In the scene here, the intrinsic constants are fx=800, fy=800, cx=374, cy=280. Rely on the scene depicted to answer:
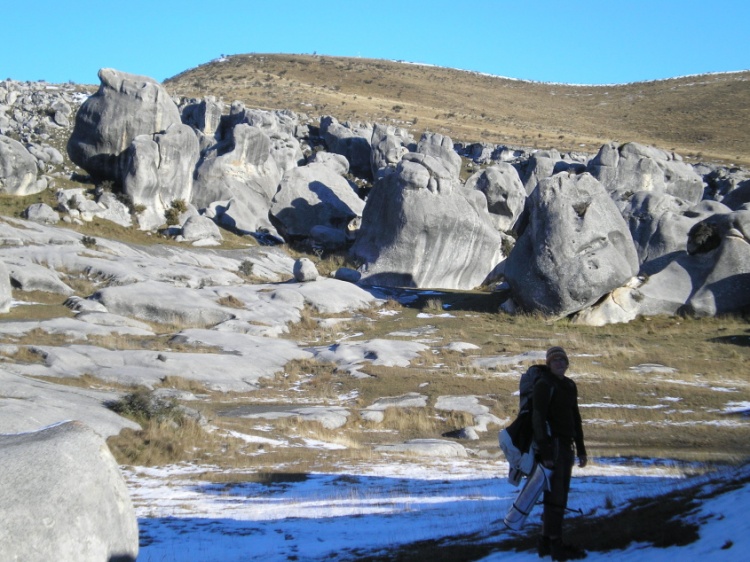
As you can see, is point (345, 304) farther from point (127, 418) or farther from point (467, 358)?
point (127, 418)

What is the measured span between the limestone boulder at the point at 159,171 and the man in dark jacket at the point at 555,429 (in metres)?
39.1

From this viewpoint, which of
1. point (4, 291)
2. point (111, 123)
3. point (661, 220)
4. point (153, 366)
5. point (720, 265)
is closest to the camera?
point (153, 366)

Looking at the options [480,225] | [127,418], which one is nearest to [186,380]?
[127,418]

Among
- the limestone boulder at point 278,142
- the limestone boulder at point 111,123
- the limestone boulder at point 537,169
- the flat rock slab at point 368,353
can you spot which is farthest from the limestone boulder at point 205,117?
the flat rock slab at point 368,353

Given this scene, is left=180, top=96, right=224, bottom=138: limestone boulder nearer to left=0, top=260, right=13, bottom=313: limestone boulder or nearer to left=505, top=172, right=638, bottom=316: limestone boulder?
left=505, top=172, right=638, bottom=316: limestone boulder

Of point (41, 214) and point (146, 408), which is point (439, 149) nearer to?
point (41, 214)

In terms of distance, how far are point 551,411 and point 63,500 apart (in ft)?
14.1

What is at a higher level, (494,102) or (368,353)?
(494,102)

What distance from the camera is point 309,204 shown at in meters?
51.7

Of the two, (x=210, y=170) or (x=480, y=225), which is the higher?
(x=210, y=170)

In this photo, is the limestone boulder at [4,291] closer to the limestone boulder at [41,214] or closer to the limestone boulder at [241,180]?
the limestone boulder at [41,214]

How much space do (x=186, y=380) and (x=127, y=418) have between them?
17.9 feet

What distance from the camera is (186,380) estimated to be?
19.8 m

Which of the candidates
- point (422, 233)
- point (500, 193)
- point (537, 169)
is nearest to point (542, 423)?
point (422, 233)
